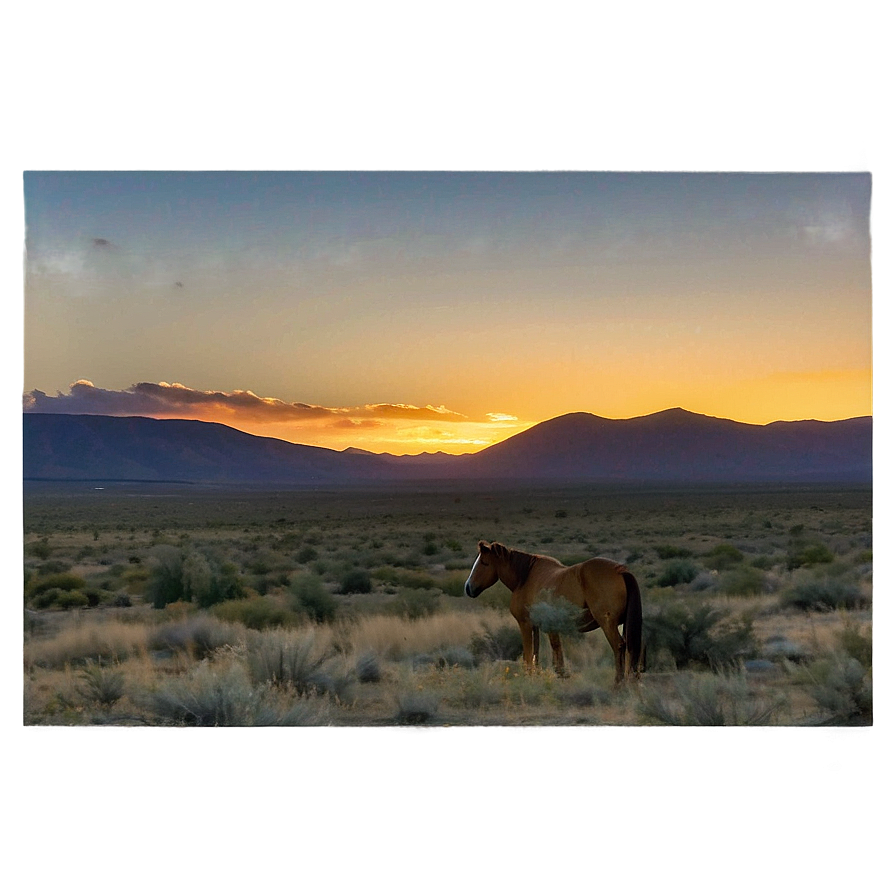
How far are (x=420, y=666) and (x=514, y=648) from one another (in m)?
0.73

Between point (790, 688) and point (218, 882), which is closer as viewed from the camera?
point (218, 882)

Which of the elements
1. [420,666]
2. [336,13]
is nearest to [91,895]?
[420,666]

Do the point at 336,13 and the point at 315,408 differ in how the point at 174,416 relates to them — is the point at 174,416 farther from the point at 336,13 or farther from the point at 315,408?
the point at 336,13

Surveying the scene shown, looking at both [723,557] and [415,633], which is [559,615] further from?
[723,557]

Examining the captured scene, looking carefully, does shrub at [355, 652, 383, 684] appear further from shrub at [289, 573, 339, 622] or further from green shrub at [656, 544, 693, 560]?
green shrub at [656, 544, 693, 560]

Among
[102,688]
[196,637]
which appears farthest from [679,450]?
[102,688]

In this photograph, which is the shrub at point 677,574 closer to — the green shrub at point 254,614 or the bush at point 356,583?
the bush at point 356,583

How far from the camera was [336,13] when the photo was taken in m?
5.43

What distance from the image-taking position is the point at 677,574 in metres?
10.0

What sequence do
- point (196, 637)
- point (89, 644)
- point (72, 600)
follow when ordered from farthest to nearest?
point (72, 600)
point (196, 637)
point (89, 644)

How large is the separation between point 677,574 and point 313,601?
12.6 feet

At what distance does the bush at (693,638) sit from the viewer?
279 inches

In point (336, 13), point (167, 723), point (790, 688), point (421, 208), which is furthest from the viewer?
point (421, 208)

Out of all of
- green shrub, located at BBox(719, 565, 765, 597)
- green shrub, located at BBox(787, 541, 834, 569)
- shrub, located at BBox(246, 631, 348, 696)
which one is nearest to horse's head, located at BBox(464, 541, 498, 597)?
shrub, located at BBox(246, 631, 348, 696)
